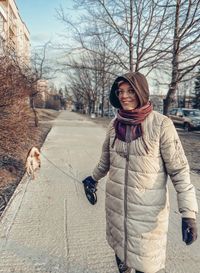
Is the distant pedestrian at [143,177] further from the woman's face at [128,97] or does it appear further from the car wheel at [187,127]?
the car wheel at [187,127]

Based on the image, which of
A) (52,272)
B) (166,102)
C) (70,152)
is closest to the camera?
(52,272)

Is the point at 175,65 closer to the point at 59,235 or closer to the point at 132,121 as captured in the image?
the point at 59,235

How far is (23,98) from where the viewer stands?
29.1 feet

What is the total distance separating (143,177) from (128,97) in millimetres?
589

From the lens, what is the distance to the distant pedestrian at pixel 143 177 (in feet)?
7.75

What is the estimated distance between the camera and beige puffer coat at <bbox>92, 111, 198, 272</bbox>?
236cm

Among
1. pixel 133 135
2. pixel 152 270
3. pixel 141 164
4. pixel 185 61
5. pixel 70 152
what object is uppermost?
pixel 185 61

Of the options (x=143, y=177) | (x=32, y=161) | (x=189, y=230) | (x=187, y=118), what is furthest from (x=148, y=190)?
(x=187, y=118)

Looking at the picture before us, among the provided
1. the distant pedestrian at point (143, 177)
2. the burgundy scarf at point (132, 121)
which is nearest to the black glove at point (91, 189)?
the distant pedestrian at point (143, 177)

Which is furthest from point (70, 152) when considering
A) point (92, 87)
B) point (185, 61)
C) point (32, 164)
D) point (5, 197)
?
point (92, 87)

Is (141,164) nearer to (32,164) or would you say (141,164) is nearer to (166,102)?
(32,164)

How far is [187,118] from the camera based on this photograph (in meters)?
25.9

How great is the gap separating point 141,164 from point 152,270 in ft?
2.54

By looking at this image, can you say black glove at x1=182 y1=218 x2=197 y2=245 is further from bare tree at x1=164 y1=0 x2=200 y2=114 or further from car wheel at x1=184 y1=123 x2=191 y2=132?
car wheel at x1=184 y1=123 x2=191 y2=132
